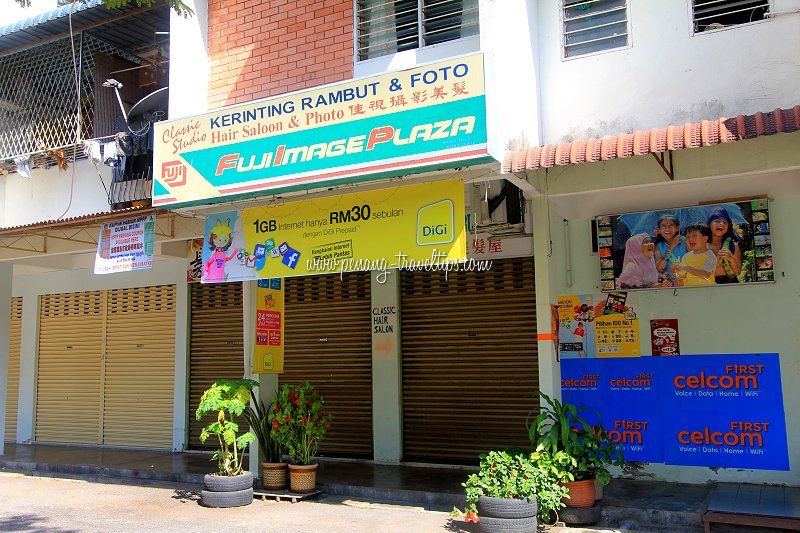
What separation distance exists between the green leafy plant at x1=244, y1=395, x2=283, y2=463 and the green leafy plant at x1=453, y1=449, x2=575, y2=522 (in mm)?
3146

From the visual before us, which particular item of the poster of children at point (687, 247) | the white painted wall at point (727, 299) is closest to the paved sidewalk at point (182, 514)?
the white painted wall at point (727, 299)

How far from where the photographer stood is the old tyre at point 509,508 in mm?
6734

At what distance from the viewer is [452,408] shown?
34.7 ft

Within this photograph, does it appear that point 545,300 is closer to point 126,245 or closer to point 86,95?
point 126,245

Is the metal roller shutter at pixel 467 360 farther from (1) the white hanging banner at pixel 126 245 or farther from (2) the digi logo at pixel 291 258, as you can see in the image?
(1) the white hanging banner at pixel 126 245

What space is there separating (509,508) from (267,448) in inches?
149

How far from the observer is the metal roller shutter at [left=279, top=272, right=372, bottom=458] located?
11258 mm

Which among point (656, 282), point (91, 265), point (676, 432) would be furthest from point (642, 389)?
point (91, 265)

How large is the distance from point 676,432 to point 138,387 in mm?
9900

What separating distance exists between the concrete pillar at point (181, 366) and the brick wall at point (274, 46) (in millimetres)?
4949

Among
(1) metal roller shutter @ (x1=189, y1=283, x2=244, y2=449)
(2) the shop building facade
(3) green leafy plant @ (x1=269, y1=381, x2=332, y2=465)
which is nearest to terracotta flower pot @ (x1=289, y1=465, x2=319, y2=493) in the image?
(3) green leafy plant @ (x1=269, y1=381, x2=332, y2=465)

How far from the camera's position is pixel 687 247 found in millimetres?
8805

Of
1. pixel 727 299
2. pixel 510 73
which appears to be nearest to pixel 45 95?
pixel 510 73

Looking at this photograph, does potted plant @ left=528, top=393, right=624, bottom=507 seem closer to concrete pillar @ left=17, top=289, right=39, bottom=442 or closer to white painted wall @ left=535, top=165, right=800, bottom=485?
white painted wall @ left=535, top=165, right=800, bottom=485
